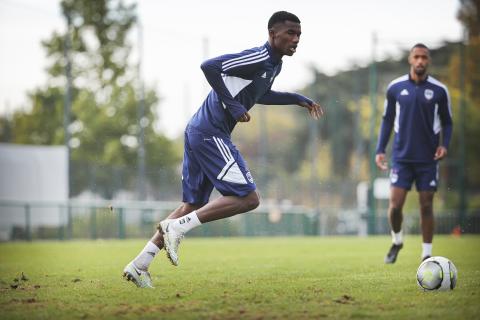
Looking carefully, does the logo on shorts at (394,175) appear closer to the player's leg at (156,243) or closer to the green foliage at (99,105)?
the player's leg at (156,243)

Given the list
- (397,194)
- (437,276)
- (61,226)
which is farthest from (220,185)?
(61,226)

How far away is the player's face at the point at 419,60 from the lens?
961 cm

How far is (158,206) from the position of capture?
24531 millimetres

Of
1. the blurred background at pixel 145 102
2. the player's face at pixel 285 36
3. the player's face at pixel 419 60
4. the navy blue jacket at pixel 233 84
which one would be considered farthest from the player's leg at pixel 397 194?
the blurred background at pixel 145 102

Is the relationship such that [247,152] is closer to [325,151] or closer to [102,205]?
[325,151]

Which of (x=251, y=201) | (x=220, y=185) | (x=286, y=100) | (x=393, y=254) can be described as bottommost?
(x=393, y=254)

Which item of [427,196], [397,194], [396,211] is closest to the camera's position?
[427,196]

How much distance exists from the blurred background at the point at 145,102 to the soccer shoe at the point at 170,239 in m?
12.0

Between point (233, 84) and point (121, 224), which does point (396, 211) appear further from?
point (121, 224)

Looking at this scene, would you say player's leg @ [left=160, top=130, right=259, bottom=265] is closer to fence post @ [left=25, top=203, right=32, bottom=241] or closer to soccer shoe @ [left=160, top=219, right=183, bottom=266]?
soccer shoe @ [left=160, top=219, right=183, bottom=266]

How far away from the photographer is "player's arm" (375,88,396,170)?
32.8 feet

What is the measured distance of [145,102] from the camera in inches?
999

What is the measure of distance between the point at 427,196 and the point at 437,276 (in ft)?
11.1

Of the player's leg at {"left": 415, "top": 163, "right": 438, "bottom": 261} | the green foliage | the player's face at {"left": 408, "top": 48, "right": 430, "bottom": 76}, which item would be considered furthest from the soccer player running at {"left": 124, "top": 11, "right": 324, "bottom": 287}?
the green foliage
